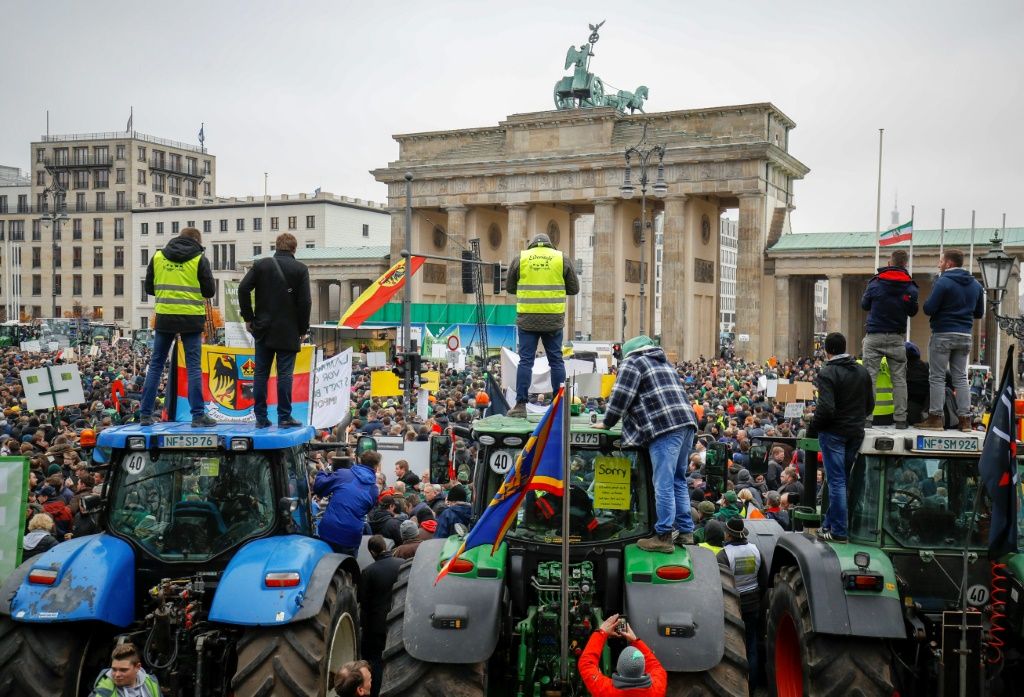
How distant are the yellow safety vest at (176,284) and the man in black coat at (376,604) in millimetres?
2603

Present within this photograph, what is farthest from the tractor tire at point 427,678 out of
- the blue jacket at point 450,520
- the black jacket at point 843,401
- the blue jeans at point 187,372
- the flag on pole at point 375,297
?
the flag on pole at point 375,297

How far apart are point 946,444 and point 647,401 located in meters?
1.91

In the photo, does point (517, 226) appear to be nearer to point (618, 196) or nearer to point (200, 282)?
point (618, 196)

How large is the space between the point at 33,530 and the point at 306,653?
485 centimetres

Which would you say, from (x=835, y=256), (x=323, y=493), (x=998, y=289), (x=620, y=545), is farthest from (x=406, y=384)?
(x=835, y=256)

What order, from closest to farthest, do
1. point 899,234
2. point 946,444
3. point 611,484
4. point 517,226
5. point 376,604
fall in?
1. point 611,484
2. point 946,444
3. point 376,604
4. point 899,234
5. point 517,226

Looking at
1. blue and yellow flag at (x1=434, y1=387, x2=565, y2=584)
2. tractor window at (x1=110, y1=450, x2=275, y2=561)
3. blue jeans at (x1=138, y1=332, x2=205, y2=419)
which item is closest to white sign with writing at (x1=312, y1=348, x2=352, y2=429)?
blue jeans at (x1=138, y1=332, x2=205, y2=419)

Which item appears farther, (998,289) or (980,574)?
(998,289)

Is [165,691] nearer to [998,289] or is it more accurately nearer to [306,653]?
[306,653]

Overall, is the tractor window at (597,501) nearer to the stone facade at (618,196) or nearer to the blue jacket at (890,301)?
the blue jacket at (890,301)

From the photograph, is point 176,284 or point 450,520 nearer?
point 176,284

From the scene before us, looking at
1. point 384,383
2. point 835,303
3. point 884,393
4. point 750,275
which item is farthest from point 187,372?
point 835,303

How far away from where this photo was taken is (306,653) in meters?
6.09

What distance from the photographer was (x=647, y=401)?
6.68 metres
